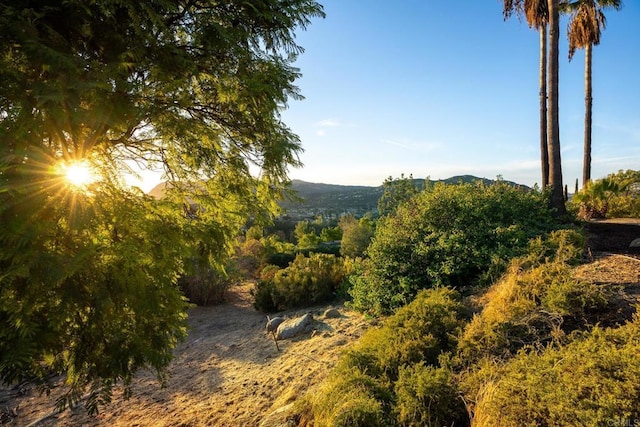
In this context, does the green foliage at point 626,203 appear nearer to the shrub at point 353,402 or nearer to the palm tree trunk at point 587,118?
the palm tree trunk at point 587,118

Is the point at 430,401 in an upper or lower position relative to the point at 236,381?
upper

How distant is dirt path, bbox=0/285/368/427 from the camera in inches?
165

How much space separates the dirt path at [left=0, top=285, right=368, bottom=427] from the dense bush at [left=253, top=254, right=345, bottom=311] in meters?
1.69

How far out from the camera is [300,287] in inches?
340

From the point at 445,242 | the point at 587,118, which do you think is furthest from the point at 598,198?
the point at 445,242

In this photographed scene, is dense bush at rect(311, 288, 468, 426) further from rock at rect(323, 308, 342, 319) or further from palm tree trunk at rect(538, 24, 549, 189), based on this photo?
palm tree trunk at rect(538, 24, 549, 189)

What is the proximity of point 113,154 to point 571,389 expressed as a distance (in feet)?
14.9

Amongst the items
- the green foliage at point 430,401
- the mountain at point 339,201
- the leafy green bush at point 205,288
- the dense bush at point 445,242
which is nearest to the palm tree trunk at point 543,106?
the dense bush at point 445,242

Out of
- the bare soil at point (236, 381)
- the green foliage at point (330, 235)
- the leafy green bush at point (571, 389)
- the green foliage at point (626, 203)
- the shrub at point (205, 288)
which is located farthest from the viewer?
the green foliage at point (330, 235)

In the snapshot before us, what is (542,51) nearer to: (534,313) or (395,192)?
(395,192)

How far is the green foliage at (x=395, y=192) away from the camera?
8.78m

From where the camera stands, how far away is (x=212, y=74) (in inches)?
133

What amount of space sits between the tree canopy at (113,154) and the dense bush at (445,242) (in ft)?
10.5

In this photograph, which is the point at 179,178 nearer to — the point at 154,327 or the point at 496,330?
the point at 154,327
